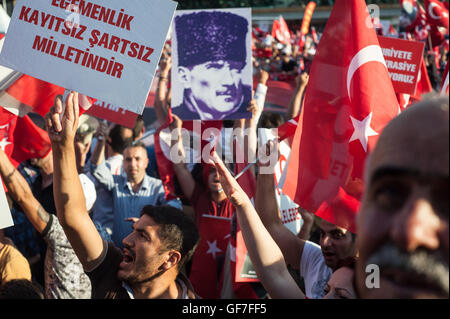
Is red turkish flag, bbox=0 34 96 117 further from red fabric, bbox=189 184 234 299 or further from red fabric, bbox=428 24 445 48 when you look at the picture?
red fabric, bbox=428 24 445 48

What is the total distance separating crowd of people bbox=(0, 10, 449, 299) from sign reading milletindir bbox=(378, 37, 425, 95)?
0.93m

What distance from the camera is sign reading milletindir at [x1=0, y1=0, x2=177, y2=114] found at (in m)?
2.66

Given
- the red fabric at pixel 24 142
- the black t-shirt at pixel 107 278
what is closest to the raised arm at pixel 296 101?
the red fabric at pixel 24 142

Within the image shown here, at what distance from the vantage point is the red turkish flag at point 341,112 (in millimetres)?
2738

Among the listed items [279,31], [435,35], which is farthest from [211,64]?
[279,31]

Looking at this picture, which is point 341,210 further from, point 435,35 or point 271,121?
point 435,35

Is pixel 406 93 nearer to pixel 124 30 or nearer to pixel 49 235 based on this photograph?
pixel 124 30

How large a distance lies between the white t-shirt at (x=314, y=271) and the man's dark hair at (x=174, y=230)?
2.07 feet

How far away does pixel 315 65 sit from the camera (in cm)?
299

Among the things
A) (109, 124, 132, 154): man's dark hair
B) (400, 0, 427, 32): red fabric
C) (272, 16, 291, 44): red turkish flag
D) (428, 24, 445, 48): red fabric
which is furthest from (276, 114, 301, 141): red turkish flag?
(272, 16, 291, 44): red turkish flag

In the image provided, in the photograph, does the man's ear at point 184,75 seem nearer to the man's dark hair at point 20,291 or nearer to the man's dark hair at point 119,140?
the man's dark hair at point 119,140

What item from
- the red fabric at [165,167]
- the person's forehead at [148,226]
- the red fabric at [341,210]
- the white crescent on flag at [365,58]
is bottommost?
the red fabric at [165,167]

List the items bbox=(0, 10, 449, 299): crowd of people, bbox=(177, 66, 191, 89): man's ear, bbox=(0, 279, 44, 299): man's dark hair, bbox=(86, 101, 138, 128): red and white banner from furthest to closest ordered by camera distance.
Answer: bbox=(177, 66, 191, 89): man's ear
bbox=(86, 101, 138, 128): red and white banner
bbox=(0, 279, 44, 299): man's dark hair
bbox=(0, 10, 449, 299): crowd of people

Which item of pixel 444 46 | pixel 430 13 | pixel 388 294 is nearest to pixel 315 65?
pixel 388 294
